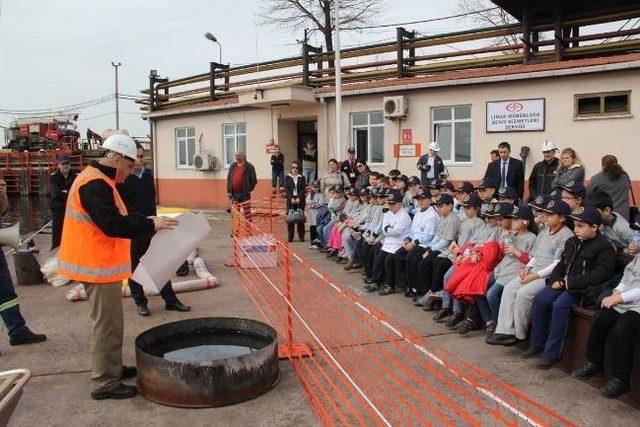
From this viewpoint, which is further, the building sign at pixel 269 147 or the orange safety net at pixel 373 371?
the building sign at pixel 269 147

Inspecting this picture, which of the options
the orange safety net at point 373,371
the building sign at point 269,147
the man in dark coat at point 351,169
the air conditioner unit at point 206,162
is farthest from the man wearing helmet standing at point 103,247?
the air conditioner unit at point 206,162

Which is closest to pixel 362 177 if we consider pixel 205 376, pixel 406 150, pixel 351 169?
pixel 351 169

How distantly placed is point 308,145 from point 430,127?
4.15 meters

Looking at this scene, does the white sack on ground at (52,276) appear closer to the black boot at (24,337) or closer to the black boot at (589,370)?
the black boot at (24,337)

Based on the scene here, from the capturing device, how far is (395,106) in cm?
1462

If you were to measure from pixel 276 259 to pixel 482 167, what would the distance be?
6.32 meters

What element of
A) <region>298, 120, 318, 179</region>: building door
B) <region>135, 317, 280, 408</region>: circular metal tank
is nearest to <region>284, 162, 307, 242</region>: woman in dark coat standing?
<region>298, 120, 318, 179</region>: building door

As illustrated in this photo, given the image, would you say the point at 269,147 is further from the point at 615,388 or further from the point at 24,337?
the point at 615,388

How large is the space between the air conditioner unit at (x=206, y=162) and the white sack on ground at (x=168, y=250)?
14908mm

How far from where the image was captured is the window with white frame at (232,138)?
63.7ft

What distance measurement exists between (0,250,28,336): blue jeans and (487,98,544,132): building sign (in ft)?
34.1

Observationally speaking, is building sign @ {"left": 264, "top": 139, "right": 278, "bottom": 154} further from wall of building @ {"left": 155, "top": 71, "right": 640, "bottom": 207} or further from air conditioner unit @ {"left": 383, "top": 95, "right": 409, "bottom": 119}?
air conditioner unit @ {"left": 383, "top": 95, "right": 409, "bottom": 119}

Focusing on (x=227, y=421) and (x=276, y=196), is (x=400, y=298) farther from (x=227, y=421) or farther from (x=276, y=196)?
(x=276, y=196)

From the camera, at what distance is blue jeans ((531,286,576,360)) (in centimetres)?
507
